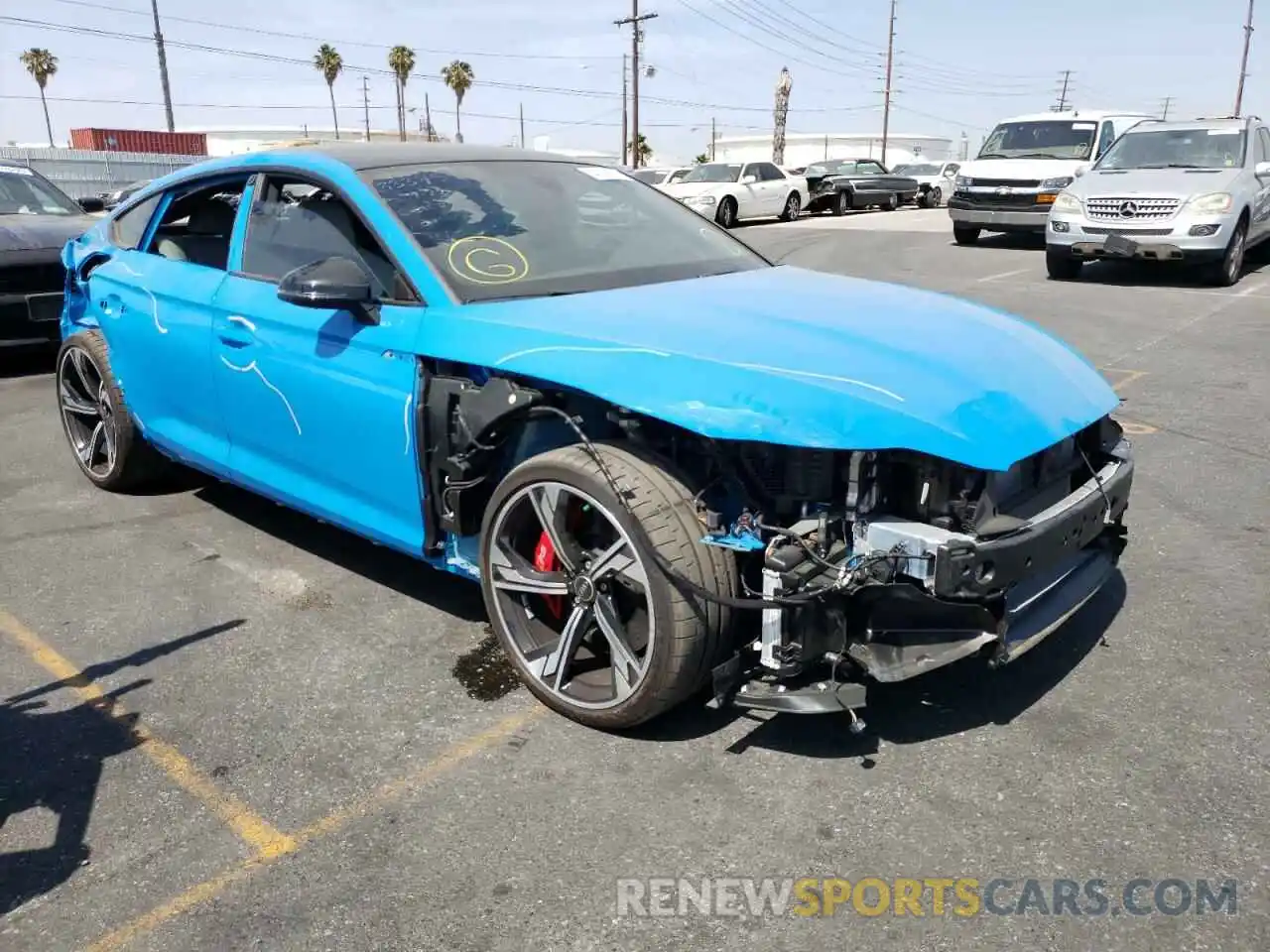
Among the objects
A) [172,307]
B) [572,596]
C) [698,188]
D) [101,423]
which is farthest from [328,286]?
[698,188]

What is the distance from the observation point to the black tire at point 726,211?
2242 cm

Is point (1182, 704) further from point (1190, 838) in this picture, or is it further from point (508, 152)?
point (508, 152)

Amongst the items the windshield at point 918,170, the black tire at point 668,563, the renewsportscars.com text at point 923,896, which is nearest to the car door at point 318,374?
the black tire at point 668,563

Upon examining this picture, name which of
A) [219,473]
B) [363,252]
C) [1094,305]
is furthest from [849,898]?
[1094,305]

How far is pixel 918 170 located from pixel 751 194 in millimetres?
11682

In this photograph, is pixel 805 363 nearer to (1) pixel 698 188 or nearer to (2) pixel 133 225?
(2) pixel 133 225

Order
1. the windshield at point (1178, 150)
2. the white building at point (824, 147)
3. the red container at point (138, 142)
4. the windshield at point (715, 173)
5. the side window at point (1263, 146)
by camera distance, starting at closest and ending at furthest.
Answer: the windshield at point (1178, 150) → the side window at point (1263, 146) → the windshield at point (715, 173) → the red container at point (138, 142) → the white building at point (824, 147)

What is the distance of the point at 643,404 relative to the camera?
105 inches

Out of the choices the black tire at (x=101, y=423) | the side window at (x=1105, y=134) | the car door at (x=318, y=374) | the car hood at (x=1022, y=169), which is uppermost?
the side window at (x=1105, y=134)

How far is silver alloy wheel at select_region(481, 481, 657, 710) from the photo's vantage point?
2869 millimetres

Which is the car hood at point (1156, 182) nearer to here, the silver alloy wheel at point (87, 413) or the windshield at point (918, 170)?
the silver alloy wheel at point (87, 413)

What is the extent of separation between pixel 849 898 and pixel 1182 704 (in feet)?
4.67

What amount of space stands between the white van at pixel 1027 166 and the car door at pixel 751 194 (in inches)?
292

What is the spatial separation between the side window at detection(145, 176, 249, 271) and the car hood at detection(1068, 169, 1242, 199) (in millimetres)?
9761
